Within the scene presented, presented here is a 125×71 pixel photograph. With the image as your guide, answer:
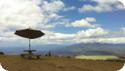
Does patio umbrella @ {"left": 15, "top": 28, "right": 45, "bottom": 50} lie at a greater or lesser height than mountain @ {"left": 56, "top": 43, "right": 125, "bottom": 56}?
greater

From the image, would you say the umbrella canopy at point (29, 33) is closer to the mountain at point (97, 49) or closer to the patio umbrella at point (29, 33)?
the patio umbrella at point (29, 33)

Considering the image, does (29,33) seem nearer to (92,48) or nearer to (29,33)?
(29,33)

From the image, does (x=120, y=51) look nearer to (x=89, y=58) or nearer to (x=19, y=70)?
(x=89, y=58)

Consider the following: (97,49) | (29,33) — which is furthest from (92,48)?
(29,33)

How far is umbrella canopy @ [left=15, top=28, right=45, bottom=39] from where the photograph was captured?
14066mm

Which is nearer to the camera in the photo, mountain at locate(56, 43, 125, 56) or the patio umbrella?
mountain at locate(56, 43, 125, 56)

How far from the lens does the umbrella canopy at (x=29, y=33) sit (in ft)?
46.1

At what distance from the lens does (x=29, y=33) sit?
15398 millimetres

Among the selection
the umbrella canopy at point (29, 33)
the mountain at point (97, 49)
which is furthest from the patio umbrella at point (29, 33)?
the mountain at point (97, 49)

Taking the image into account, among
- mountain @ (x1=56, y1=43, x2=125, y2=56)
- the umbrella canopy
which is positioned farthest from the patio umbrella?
mountain @ (x1=56, y1=43, x2=125, y2=56)

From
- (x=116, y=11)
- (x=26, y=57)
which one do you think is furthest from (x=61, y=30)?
(x=26, y=57)

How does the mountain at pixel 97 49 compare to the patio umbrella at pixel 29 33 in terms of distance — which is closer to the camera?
the mountain at pixel 97 49

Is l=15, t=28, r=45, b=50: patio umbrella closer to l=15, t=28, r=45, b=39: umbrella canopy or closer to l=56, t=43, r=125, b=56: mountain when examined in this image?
l=15, t=28, r=45, b=39: umbrella canopy

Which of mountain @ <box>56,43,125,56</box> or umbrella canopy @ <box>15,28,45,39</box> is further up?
umbrella canopy @ <box>15,28,45,39</box>
